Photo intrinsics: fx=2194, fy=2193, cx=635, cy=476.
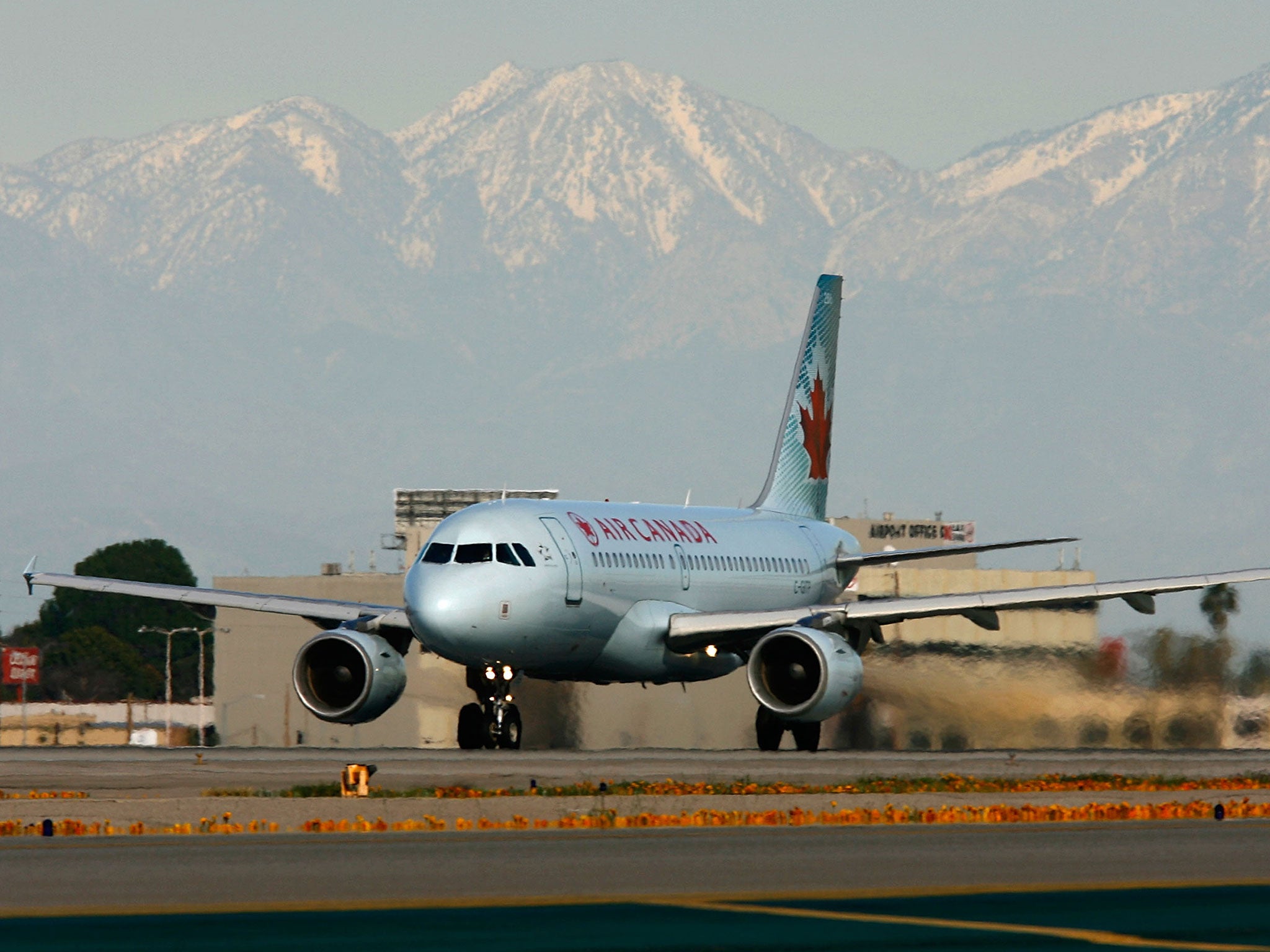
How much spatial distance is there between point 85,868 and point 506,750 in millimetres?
Answer: 18405

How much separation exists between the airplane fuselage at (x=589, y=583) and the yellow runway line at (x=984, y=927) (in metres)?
19.7

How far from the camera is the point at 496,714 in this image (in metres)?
33.3

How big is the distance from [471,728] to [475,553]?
116 inches

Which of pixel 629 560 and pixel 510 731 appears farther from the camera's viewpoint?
pixel 629 560

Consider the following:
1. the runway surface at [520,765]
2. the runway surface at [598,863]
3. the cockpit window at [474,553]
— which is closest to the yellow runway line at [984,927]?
the runway surface at [598,863]

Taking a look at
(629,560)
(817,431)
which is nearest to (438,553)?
(629,560)

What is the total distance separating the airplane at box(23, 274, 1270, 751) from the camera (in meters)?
32.5

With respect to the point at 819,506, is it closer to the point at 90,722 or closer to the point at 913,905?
A: the point at 913,905

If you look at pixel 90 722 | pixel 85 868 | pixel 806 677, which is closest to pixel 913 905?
pixel 85 868

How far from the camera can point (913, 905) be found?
40.5 ft

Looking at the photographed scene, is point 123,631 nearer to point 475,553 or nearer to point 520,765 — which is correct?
point 475,553

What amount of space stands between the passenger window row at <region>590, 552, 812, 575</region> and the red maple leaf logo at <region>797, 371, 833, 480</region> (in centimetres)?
425

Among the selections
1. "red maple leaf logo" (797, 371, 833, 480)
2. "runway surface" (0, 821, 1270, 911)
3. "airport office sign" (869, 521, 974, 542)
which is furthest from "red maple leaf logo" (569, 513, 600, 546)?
"airport office sign" (869, 521, 974, 542)

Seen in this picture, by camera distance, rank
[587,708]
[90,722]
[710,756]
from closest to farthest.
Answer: [710,756], [587,708], [90,722]
